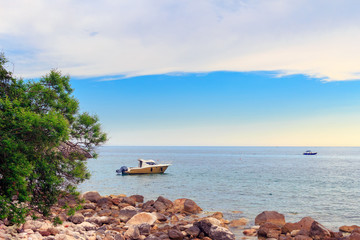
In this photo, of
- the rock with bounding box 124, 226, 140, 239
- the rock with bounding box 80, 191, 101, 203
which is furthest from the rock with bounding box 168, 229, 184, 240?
the rock with bounding box 80, 191, 101, 203

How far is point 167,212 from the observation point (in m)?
26.6

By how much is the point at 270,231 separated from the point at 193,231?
5.27 metres

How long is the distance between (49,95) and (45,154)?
3.03 m

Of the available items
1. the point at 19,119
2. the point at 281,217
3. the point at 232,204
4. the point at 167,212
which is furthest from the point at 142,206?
the point at 19,119

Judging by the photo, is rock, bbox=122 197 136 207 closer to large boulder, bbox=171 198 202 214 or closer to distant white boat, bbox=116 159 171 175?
large boulder, bbox=171 198 202 214

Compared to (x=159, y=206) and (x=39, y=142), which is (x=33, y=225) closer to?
(x=39, y=142)

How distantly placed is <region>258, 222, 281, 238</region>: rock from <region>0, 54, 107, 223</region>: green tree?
12191 mm

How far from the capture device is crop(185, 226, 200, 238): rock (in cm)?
1916

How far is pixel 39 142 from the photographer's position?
12.7 m

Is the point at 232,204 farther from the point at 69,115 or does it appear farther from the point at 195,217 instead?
the point at 69,115

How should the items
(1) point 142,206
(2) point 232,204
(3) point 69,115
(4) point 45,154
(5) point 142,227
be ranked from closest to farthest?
(4) point 45,154
(3) point 69,115
(5) point 142,227
(1) point 142,206
(2) point 232,204

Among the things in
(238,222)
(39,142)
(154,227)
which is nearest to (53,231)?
(39,142)

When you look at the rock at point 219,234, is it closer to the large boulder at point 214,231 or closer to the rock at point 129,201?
the large boulder at point 214,231

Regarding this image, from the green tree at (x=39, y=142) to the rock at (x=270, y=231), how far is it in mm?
12191
